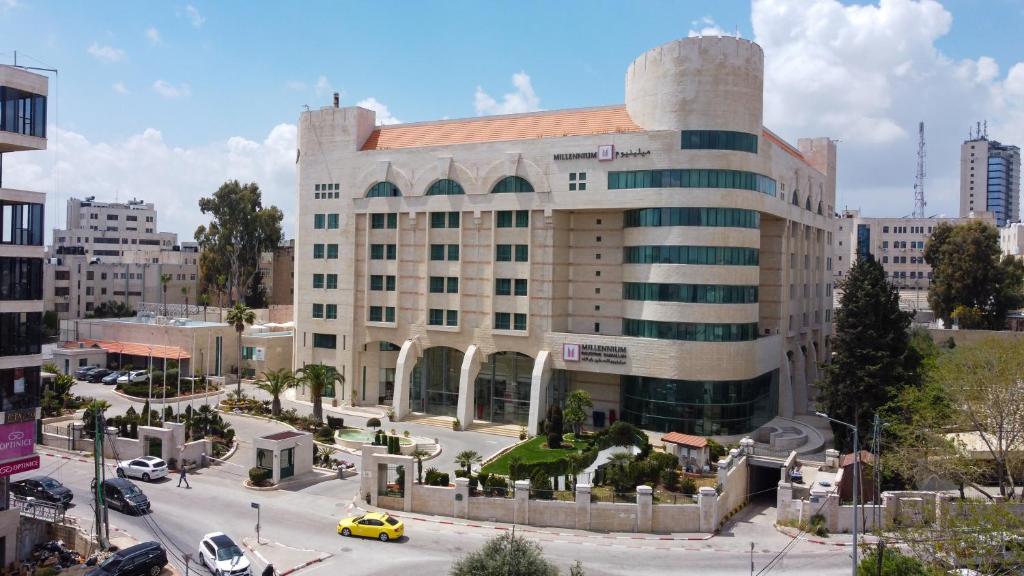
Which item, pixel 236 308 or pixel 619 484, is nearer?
pixel 619 484

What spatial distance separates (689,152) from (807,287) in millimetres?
28790

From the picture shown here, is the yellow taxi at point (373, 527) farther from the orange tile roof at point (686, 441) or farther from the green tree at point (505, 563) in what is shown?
the orange tile roof at point (686, 441)

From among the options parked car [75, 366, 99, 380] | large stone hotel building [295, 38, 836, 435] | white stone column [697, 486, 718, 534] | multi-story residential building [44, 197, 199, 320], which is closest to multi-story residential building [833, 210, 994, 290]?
large stone hotel building [295, 38, 836, 435]

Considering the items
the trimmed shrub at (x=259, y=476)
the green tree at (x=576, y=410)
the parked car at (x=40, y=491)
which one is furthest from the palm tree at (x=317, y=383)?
the parked car at (x=40, y=491)

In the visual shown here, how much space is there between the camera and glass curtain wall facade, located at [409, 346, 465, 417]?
68.0 meters

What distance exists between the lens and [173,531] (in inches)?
1506

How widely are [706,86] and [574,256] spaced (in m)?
16.8

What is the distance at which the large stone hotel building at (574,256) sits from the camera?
5800 cm

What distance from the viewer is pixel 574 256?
6469 cm

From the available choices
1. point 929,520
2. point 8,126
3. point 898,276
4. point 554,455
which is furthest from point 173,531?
point 898,276

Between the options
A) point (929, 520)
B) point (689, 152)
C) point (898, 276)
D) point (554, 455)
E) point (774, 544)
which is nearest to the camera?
point (929, 520)

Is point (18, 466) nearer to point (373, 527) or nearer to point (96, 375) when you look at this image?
point (373, 527)

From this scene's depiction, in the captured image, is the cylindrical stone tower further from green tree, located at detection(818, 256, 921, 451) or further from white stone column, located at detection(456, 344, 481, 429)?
white stone column, located at detection(456, 344, 481, 429)

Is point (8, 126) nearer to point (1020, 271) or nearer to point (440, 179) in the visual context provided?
point (440, 179)
